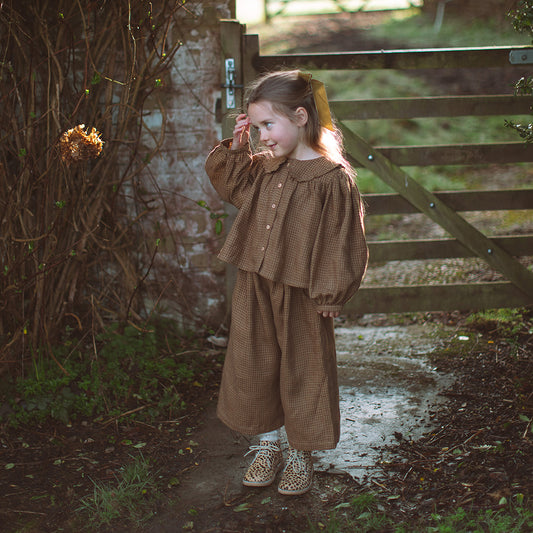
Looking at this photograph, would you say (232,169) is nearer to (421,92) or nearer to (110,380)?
(110,380)

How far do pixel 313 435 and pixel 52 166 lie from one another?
210 cm

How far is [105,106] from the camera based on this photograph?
362cm

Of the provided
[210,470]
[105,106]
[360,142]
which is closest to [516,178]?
[360,142]

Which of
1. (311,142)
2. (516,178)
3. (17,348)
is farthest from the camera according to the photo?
(516,178)

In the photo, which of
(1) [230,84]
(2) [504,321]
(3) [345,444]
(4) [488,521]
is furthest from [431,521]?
(1) [230,84]

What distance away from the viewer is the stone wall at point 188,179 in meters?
3.69

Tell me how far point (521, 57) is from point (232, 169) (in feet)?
6.91

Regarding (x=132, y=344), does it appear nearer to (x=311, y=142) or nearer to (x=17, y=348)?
(x=17, y=348)

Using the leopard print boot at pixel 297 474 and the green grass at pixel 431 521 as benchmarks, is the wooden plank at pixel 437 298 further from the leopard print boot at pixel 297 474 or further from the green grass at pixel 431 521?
the green grass at pixel 431 521

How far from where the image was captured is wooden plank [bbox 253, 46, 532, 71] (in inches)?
144

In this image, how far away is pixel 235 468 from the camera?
2.80 m

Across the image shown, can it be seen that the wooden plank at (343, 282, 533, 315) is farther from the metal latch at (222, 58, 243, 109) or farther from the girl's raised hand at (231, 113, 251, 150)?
the girl's raised hand at (231, 113, 251, 150)

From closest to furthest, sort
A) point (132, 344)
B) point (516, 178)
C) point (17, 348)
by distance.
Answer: point (17, 348) → point (132, 344) → point (516, 178)

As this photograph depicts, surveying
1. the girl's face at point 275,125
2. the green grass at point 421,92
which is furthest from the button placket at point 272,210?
the green grass at point 421,92
